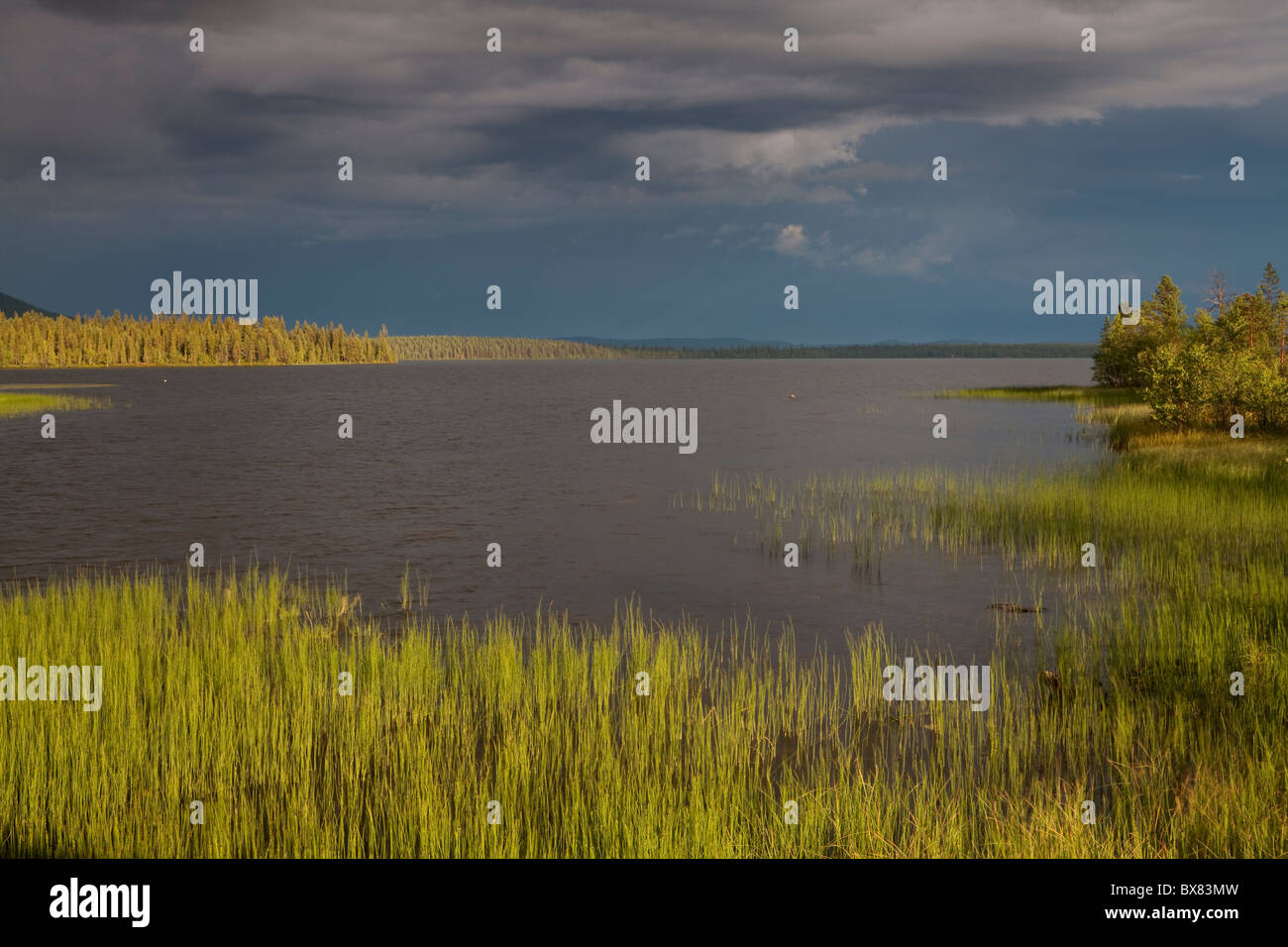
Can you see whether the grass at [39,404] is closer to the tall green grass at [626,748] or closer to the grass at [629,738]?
the grass at [629,738]

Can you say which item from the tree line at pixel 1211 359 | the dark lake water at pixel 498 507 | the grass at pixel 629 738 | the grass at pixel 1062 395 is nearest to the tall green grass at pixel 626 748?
the grass at pixel 629 738

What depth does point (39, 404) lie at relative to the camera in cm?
9369

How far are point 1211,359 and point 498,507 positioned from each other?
1301 inches

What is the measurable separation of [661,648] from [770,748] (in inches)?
143

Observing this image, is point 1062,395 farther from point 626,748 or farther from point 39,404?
point 626,748

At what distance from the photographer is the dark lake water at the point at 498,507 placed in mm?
21547

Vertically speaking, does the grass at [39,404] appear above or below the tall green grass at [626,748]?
above

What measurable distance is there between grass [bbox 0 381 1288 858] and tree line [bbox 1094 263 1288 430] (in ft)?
94.9

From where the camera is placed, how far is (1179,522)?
2555cm

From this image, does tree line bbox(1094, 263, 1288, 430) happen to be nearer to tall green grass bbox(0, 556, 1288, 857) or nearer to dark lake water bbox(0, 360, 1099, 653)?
dark lake water bbox(0, 360, 1099, 653)

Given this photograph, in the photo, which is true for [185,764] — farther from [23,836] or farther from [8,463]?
[8,463]

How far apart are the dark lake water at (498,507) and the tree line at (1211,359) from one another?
506 centimetres

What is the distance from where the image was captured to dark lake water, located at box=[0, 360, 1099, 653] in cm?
2155
